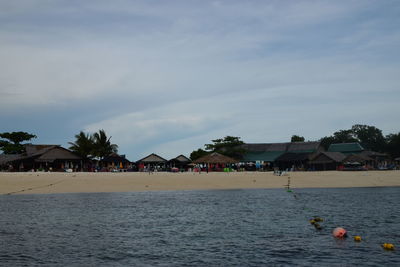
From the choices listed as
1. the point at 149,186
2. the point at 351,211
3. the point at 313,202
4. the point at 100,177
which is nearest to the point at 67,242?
the point at 351,211

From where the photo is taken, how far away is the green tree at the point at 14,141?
266 ft

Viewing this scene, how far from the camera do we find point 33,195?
34719mm

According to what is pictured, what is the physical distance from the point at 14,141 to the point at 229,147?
3972 cm

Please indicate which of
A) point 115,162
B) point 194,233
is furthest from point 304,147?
point 194,233

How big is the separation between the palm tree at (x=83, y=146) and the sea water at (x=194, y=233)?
120ft

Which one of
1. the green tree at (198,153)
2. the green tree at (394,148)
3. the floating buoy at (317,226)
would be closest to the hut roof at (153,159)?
the green tree at (198,153)

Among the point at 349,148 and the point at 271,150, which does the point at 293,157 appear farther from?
the point at 349,148

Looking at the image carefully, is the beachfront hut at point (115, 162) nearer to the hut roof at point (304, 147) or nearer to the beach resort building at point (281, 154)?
the beach resort building at point (281, 154)

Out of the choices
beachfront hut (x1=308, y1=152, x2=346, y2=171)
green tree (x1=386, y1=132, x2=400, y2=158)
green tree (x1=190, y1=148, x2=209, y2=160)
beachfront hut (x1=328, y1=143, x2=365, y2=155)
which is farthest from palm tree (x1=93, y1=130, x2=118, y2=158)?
green tree (x1=386, y1=132, x2=400, y2=158)

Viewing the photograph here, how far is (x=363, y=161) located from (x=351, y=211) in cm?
4973

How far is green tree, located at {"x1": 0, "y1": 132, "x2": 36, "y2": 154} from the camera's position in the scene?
81000mm

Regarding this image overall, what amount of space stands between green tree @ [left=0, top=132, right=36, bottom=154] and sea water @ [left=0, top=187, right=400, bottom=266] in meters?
55.8

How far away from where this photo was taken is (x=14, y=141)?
83.4 meters

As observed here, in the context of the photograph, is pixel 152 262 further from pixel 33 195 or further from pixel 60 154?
pixel 60 154
